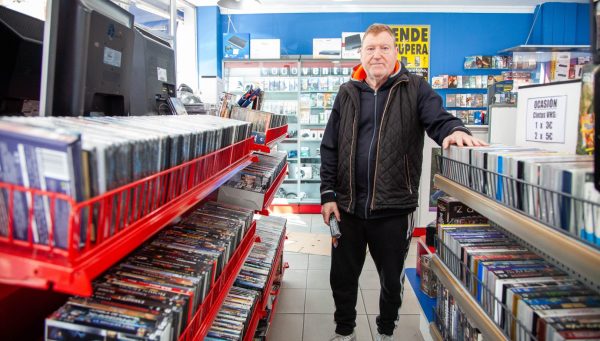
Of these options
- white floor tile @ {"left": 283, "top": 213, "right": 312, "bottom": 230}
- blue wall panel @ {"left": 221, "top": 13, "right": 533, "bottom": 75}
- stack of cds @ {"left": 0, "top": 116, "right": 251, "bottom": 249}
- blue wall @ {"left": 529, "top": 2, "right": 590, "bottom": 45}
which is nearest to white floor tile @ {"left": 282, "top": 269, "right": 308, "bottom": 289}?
white floor tile @ {"left": 283, "top": 213, "right": 312, "bottom": 230}

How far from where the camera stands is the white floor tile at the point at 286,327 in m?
2.73

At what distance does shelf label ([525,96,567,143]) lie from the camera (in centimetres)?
165

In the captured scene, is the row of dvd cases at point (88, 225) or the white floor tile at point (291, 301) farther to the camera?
the white floor tile at point (291, 301)

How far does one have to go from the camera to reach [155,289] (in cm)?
110

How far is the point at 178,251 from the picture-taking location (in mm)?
1364

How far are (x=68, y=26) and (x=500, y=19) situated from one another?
26.4 feet

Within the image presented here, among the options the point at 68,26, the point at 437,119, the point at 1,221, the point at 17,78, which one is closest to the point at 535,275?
the point at 437,119

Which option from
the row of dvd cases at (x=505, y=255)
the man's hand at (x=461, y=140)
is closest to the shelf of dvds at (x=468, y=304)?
the row of dvd cases at (x=505, y=255)

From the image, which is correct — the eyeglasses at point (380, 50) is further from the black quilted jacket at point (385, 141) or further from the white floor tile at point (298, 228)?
the white floor tile at point (298, 228)

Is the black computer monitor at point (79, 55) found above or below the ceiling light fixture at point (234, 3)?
below

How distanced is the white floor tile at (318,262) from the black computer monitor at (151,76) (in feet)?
8.42

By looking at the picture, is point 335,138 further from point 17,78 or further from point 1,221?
point 1,221

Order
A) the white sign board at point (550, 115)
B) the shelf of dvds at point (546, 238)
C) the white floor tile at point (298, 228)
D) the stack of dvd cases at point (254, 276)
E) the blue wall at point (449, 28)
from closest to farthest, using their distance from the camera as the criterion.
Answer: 1. the shelf of dvds at point (546, 238)
2. the white sign board at point (550, 115)
3. the stack of dvd cases at point (254, 276)
4. the white floor tile at point (298, 228)
5. the blue wall at point (449, 28)

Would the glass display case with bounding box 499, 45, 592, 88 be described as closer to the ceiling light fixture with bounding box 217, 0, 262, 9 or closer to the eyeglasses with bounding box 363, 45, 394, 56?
the ceiling light fixture with bounding box 217, 0, 262, 9
